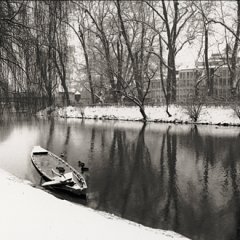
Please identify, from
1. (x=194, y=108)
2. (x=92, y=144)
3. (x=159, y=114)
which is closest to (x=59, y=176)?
(x=92, y=144)

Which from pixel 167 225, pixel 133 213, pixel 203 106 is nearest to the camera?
pixel 167 225

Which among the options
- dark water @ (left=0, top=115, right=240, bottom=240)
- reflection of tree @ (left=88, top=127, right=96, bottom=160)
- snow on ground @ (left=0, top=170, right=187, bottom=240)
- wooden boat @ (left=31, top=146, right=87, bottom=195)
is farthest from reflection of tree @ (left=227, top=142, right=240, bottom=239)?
reflection of tree @ (left=88, top=127, right=96, bottom=160)

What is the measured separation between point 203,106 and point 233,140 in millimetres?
14213

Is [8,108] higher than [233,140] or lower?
higher

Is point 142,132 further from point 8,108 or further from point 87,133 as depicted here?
point 8,108

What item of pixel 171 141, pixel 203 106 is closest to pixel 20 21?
pixel 171 141

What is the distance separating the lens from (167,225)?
10742 millimetres

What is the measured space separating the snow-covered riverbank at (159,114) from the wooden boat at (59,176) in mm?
12900

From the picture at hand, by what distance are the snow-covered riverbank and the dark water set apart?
170 inches

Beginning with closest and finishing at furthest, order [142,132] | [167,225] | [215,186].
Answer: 1. [167,225]
2. [215,186]
3. [142,132]

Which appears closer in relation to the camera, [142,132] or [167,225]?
[167,225]

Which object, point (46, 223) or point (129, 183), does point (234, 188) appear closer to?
point (129, 183)

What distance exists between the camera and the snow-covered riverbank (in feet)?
122

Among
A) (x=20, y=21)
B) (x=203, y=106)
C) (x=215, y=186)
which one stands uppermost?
(x=20, y=21)
